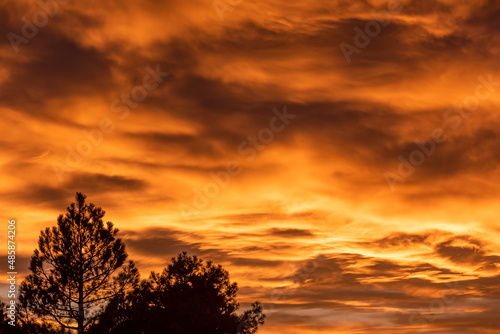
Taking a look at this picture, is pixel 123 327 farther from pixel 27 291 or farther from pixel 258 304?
pixel 258 304

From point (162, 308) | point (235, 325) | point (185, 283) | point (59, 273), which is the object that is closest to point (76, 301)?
point (59, 273)

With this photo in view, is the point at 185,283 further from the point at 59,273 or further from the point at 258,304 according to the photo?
the point at 59,273

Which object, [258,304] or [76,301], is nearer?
[76,301]

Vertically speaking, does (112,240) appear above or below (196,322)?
above

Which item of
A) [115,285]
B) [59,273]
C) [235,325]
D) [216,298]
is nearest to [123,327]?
[115,285]

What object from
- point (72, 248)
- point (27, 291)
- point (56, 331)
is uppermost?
point (72, 248)

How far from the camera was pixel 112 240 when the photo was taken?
44.3 metres

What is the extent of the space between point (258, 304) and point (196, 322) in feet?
62.4

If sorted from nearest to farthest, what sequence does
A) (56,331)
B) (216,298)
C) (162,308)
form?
1. (56,331)
2. (162,308)
3. (216,298)

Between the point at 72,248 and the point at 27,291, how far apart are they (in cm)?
426

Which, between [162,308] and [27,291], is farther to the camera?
[162,308]

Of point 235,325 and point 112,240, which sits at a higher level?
point 112,240

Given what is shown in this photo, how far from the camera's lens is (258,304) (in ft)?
201

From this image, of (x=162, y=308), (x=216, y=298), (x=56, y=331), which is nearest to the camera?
(x=56, y=331)
